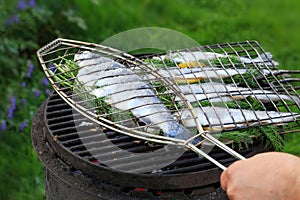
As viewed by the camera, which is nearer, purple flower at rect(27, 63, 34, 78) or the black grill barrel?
the black grill barrel

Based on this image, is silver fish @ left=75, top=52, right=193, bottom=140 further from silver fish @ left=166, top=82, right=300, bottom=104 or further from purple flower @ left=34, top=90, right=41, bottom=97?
purple flower @ left=34, top=90, right=41, bottom=97

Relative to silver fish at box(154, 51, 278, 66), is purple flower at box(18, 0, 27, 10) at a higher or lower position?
higher

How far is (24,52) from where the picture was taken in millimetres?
4441

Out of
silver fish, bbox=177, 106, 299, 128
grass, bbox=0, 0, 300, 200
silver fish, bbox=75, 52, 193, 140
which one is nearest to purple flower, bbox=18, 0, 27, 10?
grass, bbox=0, 0, 300, 200

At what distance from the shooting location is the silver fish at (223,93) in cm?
240

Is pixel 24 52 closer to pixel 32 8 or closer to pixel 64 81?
pixel 32 8

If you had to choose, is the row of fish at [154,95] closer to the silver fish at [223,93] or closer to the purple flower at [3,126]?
the silver fish at [223,93]

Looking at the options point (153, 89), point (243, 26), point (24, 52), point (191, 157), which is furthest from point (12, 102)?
point (243, 26)

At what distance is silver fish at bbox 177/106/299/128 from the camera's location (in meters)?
2.24

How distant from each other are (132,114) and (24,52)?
2.37 m

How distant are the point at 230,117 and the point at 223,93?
19 cm

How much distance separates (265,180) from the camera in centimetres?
189

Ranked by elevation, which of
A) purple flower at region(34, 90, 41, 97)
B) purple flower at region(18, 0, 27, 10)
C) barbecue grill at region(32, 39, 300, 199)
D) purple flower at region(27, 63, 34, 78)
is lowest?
barbecue grill at region(32, 39, 300, 199)

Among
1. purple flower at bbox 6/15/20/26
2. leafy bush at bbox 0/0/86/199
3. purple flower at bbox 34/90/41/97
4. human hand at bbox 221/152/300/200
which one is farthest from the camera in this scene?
purple flower at bbox 6/15/20/26
